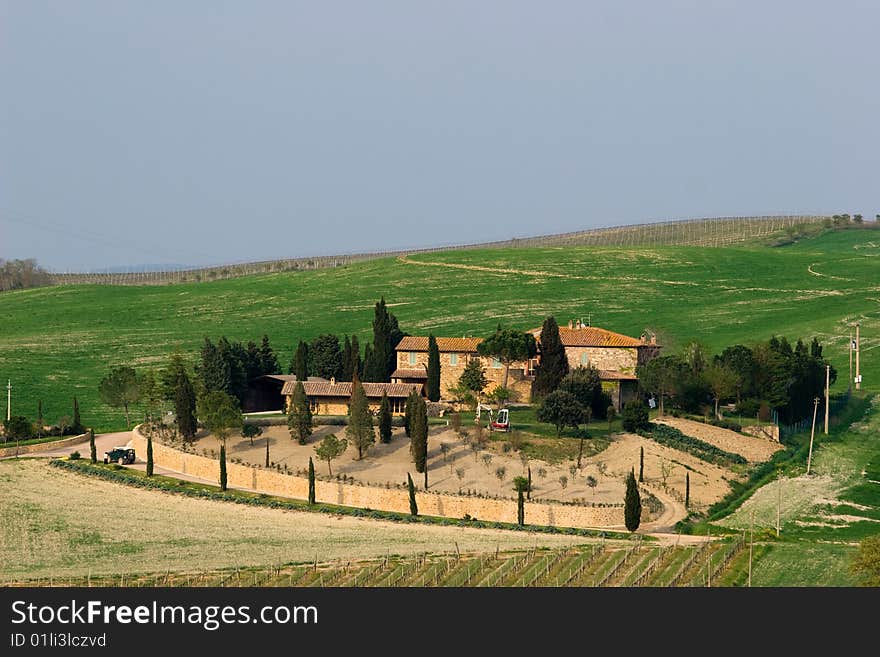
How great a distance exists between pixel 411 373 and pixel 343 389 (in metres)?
6.81

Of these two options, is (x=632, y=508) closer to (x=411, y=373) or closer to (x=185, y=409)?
(x=185, y=409)

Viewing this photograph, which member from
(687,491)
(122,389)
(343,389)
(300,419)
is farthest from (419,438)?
(122,389)

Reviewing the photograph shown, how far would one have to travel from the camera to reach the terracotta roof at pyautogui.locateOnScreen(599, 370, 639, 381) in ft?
315

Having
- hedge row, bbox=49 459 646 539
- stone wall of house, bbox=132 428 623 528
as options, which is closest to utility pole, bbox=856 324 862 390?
stone wall of house, bbox=132 428 623 528

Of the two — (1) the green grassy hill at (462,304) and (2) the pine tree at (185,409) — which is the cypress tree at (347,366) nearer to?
(2) the pine tree at (185,409)

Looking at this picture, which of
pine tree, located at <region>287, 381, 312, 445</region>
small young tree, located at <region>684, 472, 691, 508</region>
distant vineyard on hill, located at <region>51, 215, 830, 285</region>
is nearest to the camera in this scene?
small young tree, located at <region>684, 472, 691, 508</region>

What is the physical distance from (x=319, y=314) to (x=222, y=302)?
50.5ft

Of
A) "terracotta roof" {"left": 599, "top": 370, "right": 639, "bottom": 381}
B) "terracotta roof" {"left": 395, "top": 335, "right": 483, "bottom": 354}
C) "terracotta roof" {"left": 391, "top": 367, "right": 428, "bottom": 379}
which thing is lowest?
"terracotta roof" {"left": 599, "top": 370, "right": 639, "bottom": 381}

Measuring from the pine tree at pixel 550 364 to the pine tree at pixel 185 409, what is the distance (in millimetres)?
22463

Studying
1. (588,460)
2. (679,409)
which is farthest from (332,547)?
(679,409)

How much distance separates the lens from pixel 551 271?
164 metres

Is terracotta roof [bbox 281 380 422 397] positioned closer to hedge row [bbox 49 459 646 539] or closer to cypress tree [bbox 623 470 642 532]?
hedge row [bbox 49 459 646 539]

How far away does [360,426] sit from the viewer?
8194cm

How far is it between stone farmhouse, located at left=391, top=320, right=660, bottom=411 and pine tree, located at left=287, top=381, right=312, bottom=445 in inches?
542
